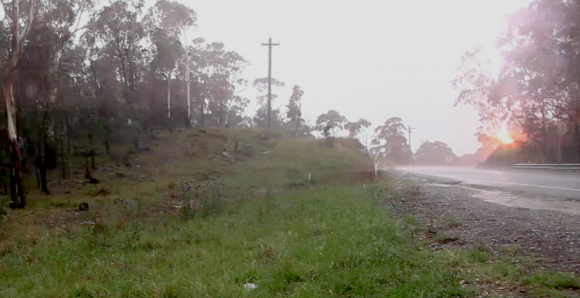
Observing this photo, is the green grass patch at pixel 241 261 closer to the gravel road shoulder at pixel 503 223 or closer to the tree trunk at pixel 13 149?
the gravel road shoulder at pixel 503 223

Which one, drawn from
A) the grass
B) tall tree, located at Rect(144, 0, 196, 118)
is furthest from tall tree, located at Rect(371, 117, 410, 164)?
the grass

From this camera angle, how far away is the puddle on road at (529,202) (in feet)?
29.9

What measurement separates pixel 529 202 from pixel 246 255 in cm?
654

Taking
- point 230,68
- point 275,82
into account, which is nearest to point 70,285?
point 230,68

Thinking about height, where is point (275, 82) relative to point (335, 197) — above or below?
above

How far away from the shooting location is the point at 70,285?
6.38m

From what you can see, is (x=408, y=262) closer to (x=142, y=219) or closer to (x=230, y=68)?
(x=142, y=219)

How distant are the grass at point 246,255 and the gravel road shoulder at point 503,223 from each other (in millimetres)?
396

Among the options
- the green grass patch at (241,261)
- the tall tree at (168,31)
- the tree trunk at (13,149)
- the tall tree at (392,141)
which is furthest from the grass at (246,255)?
the tall tree at (392,141)

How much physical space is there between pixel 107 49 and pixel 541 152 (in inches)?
1291

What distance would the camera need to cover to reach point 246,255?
285 inches

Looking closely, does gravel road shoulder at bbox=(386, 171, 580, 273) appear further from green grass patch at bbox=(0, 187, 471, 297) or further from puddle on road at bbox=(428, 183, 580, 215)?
green grass patch at bbox=(0, 187, 471, 297)

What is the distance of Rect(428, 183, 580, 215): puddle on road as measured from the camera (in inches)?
359

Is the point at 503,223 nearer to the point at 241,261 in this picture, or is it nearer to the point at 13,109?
the point at 241,261
